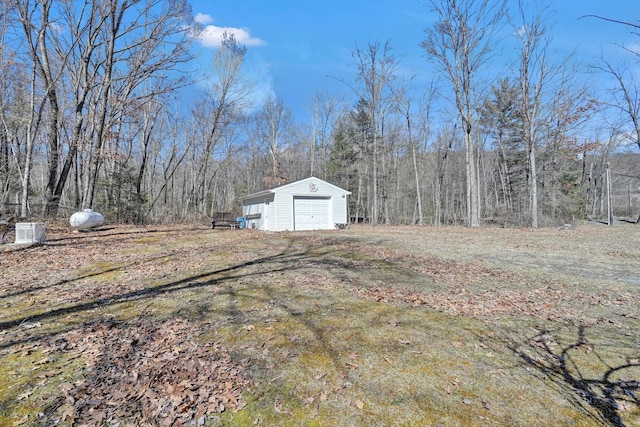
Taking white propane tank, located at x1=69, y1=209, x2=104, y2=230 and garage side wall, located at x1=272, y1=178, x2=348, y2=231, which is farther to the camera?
garage side wall, located at x1=272, y1=178, x2=348, y2=231

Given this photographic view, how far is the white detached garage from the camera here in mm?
16547

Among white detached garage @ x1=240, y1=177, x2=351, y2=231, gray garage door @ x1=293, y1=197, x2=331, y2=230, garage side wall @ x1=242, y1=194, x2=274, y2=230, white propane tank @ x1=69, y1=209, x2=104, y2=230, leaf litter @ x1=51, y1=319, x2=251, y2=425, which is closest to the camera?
leaf litter @ x1=51, y1=319, x2=251, y2=425

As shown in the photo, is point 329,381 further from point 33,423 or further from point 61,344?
point 61,344

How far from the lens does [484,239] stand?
37.2 feet

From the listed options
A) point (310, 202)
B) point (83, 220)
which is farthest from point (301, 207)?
point (83, 220)

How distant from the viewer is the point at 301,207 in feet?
56.3

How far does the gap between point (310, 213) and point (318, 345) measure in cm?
1415

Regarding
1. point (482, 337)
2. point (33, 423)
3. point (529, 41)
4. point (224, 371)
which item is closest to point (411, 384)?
point (482, 337)

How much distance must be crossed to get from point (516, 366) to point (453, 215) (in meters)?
29.5

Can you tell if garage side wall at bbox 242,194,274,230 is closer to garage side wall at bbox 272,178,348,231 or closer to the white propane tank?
garage side wall at bbox 272,178,348,231

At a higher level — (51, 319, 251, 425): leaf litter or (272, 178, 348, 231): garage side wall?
(272, 178, 348, 231): garage side wall

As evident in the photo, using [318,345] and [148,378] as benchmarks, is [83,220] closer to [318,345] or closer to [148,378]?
[148,378]

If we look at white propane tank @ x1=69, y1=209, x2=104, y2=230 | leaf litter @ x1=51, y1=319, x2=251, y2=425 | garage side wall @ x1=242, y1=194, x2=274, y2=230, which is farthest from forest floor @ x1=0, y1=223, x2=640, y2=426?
garage side wall @ x1=242, y1=194, x2=274, y2=230

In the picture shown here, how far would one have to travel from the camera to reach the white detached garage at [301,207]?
1655cm
